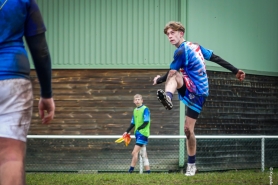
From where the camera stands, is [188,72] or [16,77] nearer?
[16,77]

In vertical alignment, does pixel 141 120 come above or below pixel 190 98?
below

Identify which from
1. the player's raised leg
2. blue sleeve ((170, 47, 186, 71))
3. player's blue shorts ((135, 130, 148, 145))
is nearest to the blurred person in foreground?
the player's raised leg

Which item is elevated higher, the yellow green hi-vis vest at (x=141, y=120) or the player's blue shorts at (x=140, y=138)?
the yellow green hi-vis vest at (x=141, y=120)

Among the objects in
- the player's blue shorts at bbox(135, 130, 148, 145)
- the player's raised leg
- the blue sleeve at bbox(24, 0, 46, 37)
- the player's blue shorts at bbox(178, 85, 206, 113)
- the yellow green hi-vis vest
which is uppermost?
the blue sleeve at bbox(24, 0, 46, 37)

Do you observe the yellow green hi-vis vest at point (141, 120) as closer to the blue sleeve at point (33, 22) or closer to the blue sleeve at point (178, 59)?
the blue sleeve at point (178, 59)

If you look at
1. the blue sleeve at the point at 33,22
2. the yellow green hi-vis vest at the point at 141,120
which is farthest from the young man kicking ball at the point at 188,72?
the blue sleeve at the point at 33,22

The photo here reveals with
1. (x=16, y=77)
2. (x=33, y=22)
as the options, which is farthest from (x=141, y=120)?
(x=16, y=77)

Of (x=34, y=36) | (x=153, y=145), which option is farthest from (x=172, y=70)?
(x=153, y=145)

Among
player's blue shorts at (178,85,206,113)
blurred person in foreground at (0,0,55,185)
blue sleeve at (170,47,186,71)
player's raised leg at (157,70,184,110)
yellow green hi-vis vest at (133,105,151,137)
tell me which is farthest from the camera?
yellow green hi-vis vest at (133,105,151,137)

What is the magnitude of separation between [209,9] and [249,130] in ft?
12.2

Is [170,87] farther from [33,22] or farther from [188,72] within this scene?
[33,22]

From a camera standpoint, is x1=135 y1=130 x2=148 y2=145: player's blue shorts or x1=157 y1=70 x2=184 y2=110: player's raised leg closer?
x1=157 y1=70 x2=184 y2=110: player's raised leg

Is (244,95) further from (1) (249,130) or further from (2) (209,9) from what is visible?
(2) (209,9)

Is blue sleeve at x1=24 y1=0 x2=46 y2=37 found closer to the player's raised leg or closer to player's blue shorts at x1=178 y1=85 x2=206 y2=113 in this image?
the player's raised leg
